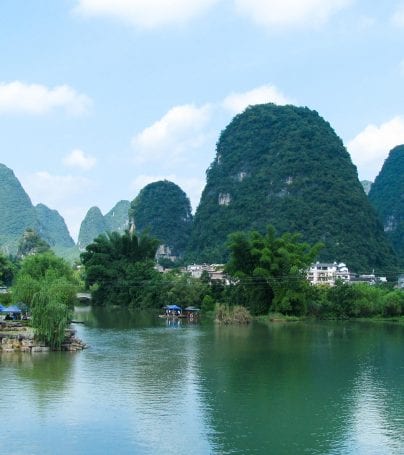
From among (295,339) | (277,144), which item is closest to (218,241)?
(277,144)

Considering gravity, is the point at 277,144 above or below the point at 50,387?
above

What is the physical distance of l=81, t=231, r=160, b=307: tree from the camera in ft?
152

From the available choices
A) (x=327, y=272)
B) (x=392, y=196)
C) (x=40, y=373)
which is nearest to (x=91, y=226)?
(x=392, y=196)

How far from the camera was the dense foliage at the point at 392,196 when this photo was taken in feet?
270

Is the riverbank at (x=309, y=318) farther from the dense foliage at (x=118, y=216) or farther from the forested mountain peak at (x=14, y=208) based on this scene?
the dense foliage at (x=118, y=216)

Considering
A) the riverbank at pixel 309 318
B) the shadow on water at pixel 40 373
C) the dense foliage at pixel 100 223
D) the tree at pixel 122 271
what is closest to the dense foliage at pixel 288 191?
the tree at pixel 122 271

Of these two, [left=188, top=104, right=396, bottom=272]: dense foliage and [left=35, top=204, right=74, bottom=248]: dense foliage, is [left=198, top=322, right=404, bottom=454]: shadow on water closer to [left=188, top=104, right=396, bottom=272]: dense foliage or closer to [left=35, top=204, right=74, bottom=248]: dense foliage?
[left=188, top=104, right=396, bottom=272]: dense foliage

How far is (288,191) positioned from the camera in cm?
7162

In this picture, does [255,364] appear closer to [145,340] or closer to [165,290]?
[145,340]

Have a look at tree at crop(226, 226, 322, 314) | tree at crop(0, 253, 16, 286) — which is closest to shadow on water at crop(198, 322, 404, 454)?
tree at crop(226, 226, 322, 314)

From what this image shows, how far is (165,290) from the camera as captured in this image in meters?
43.2

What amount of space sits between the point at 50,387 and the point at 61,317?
4.92 m

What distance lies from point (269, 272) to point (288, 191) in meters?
36.7

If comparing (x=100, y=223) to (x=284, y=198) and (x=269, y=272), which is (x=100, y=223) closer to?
(x=284, y=198)
